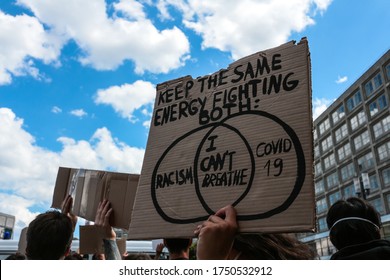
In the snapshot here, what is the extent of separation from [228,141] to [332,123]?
4618cm

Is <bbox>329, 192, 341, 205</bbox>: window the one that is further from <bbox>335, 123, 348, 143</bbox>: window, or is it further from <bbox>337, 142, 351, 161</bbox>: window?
<bbox>335, 123, 348, 143</bbox>: window

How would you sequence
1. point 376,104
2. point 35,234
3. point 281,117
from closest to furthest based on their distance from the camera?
point 281,117, point 35,234, point 376,104

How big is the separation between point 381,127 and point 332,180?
35.4 ft

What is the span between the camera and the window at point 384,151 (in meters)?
33.9

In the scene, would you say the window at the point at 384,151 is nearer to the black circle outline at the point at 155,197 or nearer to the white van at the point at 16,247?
the white van at the point at 16,247

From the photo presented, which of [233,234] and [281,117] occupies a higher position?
[281,117]

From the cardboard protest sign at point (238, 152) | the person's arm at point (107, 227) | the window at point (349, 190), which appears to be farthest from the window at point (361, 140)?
the cardboard protest sign at point (238, 152)

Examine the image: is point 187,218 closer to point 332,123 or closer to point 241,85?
point 241,85

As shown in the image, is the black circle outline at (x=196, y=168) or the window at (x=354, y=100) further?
the window at (x=354, y=100)

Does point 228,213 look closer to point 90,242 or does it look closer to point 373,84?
point 90,242

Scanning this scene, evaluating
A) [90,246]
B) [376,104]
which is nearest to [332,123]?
[376,104]

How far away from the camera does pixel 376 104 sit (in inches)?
1417

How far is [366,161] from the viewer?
3728 cm

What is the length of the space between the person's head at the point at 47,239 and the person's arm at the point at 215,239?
90cm
